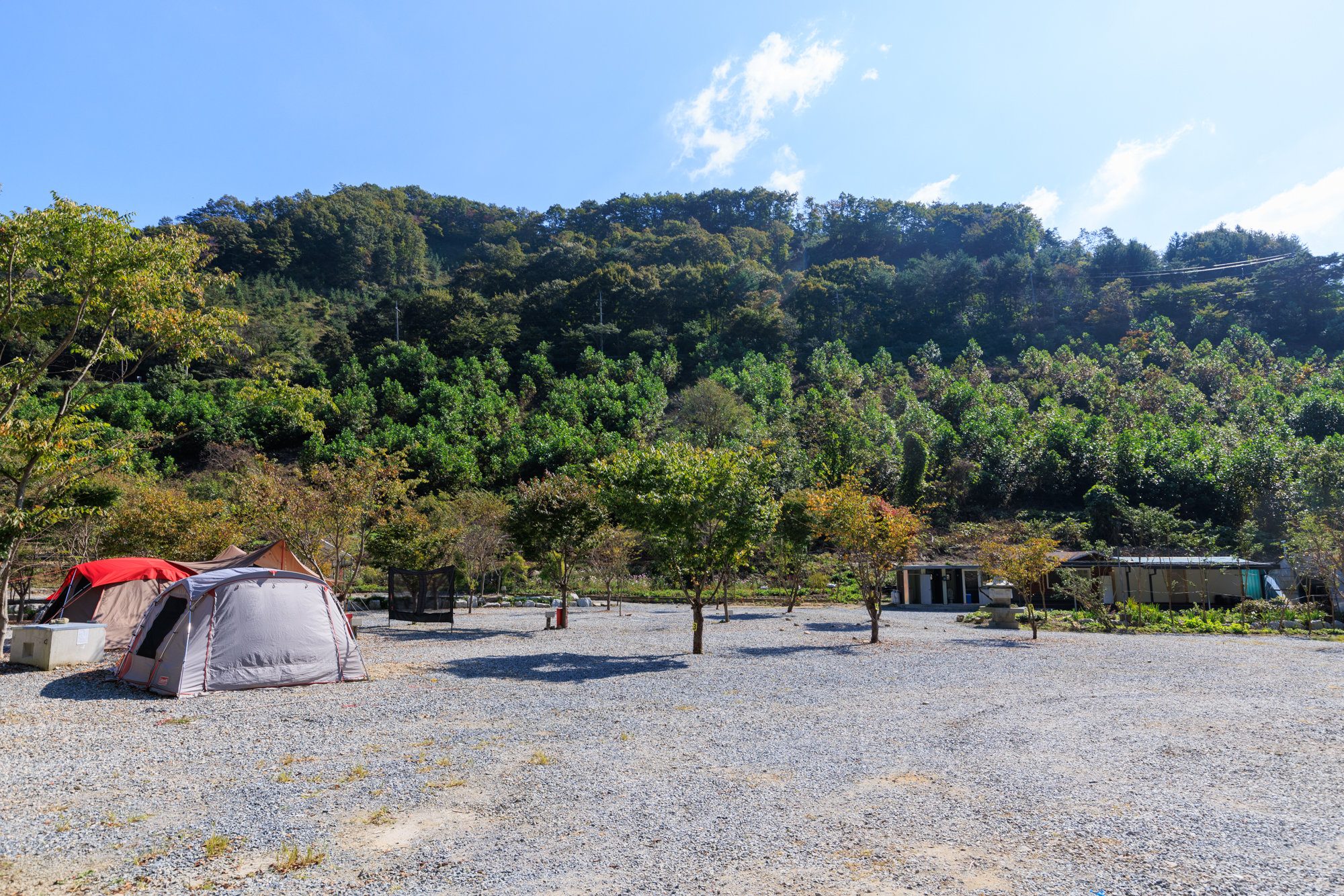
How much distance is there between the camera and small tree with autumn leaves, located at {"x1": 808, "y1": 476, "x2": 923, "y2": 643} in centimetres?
1664

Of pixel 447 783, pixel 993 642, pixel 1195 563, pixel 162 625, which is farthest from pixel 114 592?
pixel 1195 563

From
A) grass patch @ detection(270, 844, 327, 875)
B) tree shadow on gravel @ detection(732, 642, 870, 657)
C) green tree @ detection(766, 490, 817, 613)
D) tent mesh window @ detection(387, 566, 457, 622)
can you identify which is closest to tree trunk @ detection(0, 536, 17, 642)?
tent mesh window @ detection(387, 566, 457, 622)

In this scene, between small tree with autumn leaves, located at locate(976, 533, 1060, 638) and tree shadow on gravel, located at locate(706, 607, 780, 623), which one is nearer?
small tree with autumn leaves, located at locate(976, 533, 1060, 638)

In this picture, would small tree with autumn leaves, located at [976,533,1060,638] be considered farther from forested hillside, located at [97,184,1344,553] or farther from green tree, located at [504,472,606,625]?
green tree, located at [504,472,606,625]

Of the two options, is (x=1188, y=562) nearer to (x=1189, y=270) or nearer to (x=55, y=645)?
(x=55, y=645)

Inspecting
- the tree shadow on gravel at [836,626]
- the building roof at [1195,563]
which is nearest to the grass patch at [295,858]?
the tree shadow on gravel at [836,626]

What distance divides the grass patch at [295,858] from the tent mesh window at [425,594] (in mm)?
14075

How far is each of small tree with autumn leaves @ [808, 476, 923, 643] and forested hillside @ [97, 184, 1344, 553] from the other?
9.33 meters

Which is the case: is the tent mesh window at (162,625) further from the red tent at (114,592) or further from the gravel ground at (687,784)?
the red tent at (114,592)

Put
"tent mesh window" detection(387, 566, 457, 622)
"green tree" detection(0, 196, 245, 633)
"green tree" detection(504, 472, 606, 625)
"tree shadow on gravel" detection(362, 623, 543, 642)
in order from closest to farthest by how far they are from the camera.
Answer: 1. "green tree" detection(0, 196, 245, 633)
2. "tree shadow on gravel" detection(362, 623, 543, 642)
3. "tent mesh window" detection(387, 566, 457, 622)
4. "green tree" detection(504, 472, 606, 625)

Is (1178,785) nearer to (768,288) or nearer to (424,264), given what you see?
(768,288)

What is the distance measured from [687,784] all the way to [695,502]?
7726 millimetres

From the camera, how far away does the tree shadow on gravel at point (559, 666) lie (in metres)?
11.8

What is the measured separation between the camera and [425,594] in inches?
754
